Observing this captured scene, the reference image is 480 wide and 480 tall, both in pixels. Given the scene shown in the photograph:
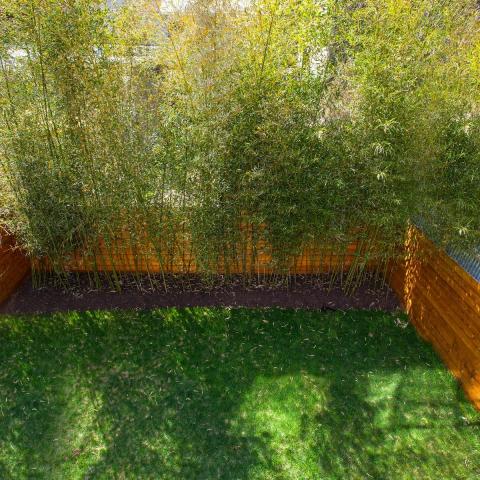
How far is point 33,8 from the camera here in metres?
3.02

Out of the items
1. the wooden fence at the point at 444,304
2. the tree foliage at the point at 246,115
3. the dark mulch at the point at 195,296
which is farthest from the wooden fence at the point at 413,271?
the tree foliage at the point at 246,115

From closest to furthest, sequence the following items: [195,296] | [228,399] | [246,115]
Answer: [228,399]
[246,115]
[195,296]

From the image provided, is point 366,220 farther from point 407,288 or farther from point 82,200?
point 82,200

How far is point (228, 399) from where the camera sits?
3160 millimetres

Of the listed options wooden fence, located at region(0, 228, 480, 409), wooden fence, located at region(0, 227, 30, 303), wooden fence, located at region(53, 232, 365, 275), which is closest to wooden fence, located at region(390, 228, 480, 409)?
wooden fence, located at region(0, 228, 480, 409)

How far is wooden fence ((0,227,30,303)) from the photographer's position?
4082 millimetres

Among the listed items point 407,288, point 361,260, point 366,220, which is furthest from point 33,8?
point 407,288

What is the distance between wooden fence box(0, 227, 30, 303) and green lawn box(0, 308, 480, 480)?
0.41m

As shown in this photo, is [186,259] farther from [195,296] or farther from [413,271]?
[413,271]

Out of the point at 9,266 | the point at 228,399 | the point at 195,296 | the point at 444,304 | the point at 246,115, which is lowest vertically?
the point at 228,399

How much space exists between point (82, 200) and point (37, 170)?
44 cm

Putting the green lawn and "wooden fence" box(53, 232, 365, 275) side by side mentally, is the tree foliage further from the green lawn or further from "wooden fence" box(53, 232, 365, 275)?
the green lawn

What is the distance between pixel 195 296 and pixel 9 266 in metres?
1.91

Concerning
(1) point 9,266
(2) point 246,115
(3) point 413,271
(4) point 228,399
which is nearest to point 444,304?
(3) point 413,271
